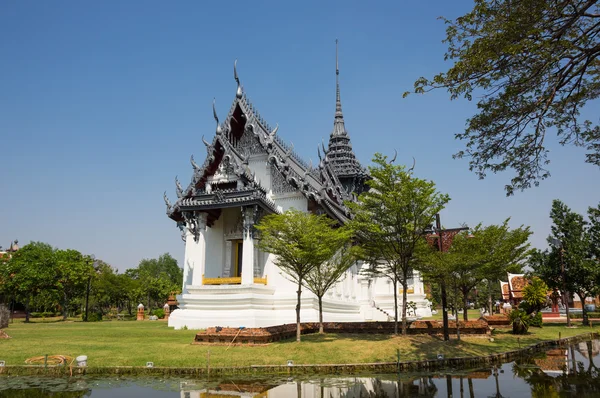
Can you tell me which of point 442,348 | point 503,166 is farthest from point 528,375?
point 503,166

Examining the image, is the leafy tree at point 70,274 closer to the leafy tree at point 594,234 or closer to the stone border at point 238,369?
the stone border at point 238,369

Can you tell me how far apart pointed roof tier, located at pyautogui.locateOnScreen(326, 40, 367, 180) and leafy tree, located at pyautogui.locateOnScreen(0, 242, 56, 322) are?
30106 mm

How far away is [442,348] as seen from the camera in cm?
1541

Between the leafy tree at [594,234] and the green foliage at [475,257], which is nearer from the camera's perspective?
the green foliage at [475,257]

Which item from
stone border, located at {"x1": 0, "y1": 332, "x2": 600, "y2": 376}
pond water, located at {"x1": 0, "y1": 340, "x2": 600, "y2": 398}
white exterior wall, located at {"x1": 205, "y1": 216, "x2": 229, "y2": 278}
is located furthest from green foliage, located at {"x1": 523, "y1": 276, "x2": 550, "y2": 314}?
white exterior wall, located at {"x1": 205, "y1": 216, "x2": 229, "y2": 278}

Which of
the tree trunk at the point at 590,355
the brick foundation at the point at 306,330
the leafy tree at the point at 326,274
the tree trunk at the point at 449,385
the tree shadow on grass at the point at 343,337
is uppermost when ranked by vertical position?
the leafy tree at the point at 326,274

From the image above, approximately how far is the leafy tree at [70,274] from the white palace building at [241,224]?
19.2m

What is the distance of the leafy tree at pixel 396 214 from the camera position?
17203 mm

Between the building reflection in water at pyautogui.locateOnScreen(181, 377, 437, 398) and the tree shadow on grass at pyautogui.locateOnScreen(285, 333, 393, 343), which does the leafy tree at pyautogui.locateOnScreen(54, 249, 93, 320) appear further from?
the building reflection in water at pyautogui.locateOnScreen(181, 377, 437, 398)

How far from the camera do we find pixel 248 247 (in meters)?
23.2

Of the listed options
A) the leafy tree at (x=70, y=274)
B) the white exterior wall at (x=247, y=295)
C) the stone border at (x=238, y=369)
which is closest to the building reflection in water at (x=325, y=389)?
the stone border at (x=238, y=369)

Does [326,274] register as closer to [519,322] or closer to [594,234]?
[519,322]

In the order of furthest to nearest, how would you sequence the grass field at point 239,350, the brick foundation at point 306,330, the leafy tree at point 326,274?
the leafy tree at point 326,274 → the brick foundation at point 306,330 → the grass field at point 239,350

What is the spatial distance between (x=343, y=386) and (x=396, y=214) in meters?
8.46
